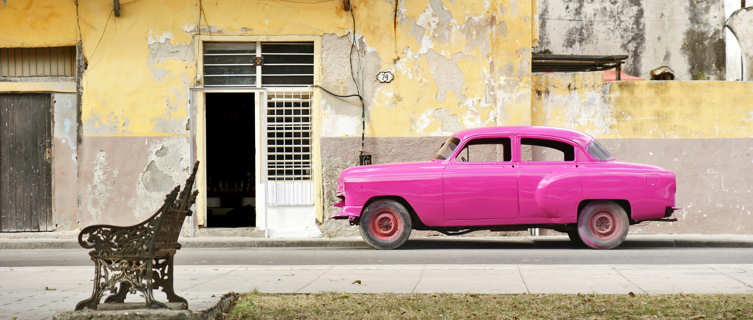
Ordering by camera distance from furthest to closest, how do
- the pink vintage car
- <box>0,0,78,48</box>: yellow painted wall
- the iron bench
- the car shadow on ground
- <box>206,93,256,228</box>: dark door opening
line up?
1. <box>206,93,256,228</box>: dark door opening
2. <box>0,0,78,48</box>: yellow painted wall
3. the car shadow on ground
4. the pink vintage car
5. the iron bench

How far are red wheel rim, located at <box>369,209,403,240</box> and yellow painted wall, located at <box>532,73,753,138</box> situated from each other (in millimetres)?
4470

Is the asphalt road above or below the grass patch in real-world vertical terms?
below

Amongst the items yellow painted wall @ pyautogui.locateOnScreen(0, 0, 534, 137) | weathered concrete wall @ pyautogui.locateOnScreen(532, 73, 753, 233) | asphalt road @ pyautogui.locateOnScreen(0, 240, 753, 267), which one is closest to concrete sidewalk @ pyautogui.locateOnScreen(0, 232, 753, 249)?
asphalt road @ pyautogui.locateOnScreen(0, 240, 753, 267)

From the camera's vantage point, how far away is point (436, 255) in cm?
1275

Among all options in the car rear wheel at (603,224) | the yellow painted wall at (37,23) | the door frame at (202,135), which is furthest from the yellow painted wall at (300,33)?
the car rear wheel at (603,224)

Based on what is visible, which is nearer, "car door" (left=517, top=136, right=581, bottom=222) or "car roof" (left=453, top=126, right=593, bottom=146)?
"car door" (left=517, top=136, right=581, bottom=222)

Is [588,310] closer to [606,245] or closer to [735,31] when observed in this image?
[606,245]

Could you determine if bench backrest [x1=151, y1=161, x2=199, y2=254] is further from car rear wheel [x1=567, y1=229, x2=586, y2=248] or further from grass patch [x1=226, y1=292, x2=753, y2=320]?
→ car rear wheel [x1=567, y1=229, x2=586, y2=248]

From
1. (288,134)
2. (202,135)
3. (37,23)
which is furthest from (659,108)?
(37,23)

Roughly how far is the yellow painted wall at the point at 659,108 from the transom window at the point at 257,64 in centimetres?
462

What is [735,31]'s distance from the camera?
789 inches

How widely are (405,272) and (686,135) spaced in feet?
28.2

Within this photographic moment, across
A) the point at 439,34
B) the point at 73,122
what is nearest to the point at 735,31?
the point at 439,34

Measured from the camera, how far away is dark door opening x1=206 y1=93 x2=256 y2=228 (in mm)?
19922
